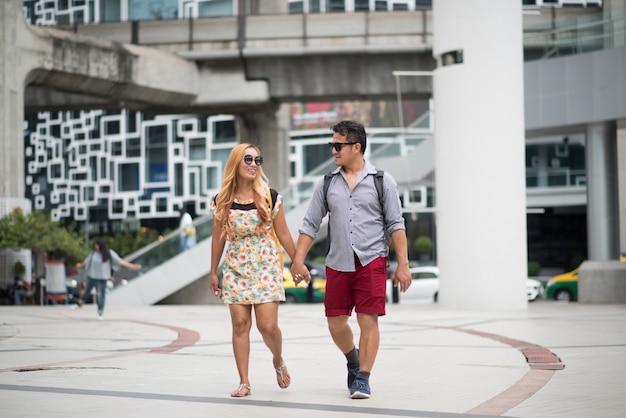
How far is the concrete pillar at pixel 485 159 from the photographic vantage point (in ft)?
71.2

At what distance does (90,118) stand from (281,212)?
253 ft

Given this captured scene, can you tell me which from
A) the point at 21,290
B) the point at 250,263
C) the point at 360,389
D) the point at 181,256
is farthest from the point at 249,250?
the point at 181,256

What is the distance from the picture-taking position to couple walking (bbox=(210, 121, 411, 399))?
25.6 ft

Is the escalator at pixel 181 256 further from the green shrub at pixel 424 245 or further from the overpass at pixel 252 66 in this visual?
the green shrub at pixel 424 245

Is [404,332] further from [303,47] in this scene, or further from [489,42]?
[303,47]

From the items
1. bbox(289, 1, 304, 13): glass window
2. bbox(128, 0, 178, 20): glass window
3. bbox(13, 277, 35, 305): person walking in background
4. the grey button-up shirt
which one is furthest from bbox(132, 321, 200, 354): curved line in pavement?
bbox(289, 1, 304, 13): glass window

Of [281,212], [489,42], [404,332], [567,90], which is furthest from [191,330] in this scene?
[567,90]

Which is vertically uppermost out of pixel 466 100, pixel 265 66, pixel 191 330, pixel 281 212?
pixel 265 66

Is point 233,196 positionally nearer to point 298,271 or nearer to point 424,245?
point 298,271

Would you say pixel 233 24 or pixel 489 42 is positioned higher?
pixel 233 24

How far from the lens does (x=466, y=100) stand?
72.2 feet

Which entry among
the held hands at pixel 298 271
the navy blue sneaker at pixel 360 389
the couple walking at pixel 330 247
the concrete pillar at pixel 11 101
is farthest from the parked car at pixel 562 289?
the navy blue sneaker at pixel 360 389

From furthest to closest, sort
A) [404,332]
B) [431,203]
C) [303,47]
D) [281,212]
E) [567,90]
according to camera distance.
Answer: [431,203] < [303,47] < [567,90] < [404,332] < [281,212]

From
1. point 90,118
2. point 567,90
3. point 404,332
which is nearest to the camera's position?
point 404,332
